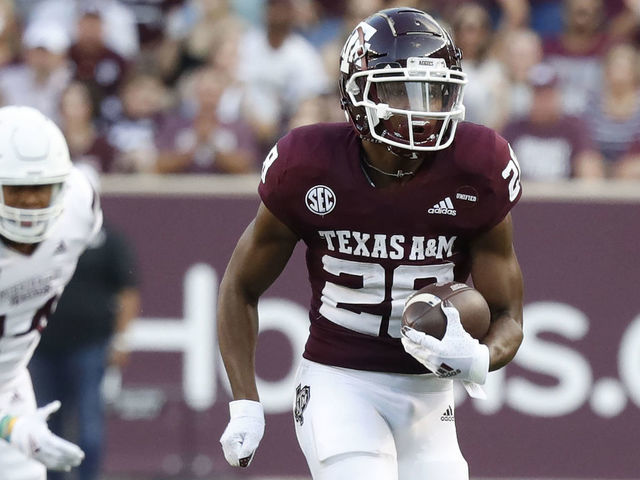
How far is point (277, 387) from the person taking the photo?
25.1ft

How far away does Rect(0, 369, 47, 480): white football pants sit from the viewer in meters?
4.93

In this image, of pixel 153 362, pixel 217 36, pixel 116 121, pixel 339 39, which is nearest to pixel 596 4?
pixel 339 39

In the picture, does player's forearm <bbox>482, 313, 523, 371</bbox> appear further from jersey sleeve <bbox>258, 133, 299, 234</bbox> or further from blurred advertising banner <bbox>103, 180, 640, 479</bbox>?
blurred advertising banner <bbox>103, 180, 640, 479</bbox>

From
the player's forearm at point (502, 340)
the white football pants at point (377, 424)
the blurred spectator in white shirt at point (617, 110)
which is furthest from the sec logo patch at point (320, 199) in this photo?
the blurred spectator in white shirt at point (617, 110)

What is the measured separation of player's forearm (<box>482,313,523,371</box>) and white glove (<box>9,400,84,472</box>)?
1338 mm

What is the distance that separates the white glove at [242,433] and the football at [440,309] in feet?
1.99

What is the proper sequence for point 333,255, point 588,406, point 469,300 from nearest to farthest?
point 469,300 < point 333,255 < point 588,406

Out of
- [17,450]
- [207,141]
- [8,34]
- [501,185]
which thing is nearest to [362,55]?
[501,185]

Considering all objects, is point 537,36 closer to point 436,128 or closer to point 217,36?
point 217,36

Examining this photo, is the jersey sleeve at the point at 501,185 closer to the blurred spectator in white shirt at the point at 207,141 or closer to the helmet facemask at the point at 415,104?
the helmet facemask at the point at 415,104

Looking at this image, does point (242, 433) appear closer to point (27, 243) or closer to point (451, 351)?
point (451, 351)

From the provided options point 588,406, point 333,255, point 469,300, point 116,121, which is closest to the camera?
point 469,300

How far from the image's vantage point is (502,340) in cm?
410

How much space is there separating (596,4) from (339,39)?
5.56 ft
